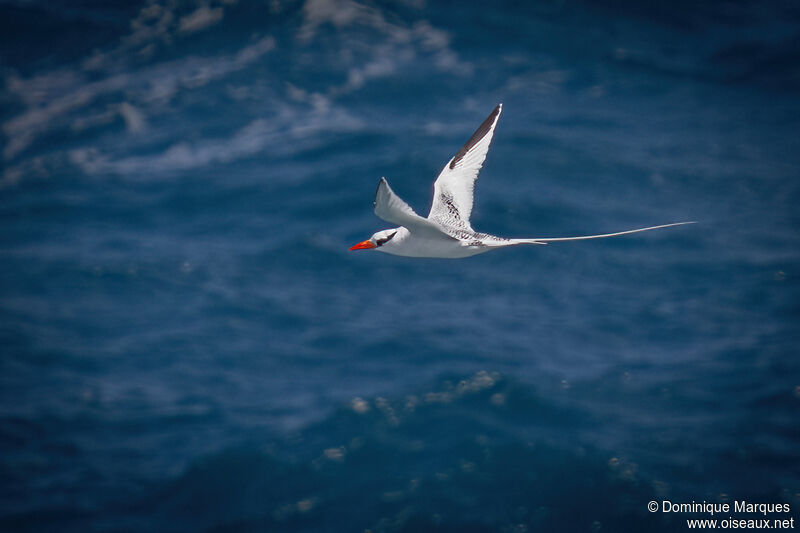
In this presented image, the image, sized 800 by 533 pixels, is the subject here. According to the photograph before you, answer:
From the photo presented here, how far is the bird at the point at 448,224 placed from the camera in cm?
1252

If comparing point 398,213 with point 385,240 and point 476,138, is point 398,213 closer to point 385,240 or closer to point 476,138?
point 385,240

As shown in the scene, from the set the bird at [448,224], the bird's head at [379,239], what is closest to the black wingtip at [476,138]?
the bird at [448,224]

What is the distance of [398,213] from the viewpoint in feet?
39.1

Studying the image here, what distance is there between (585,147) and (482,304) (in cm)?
631

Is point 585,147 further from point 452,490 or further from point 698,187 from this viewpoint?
point 452,490

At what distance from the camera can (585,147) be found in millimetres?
22922

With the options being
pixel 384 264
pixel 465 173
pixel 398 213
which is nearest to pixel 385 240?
pixel 398 213

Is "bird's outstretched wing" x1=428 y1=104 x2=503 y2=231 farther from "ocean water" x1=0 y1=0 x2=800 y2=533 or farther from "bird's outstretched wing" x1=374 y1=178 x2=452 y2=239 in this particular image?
"ocean water" x1=0 y1=0 x2=800 y2=533

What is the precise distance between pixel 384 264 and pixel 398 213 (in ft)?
35.4

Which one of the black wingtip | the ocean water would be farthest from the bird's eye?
the ocean water

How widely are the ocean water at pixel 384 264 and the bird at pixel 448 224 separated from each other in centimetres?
714

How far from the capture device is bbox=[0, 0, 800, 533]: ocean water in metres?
22.0

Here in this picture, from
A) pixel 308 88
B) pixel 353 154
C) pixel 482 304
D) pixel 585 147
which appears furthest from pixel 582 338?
pixel 308 88

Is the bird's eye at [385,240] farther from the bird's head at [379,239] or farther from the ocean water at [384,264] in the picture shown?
the ocean water at [384,264]
